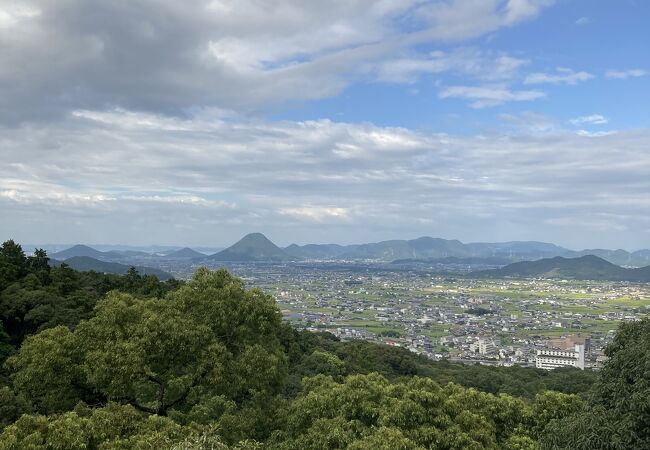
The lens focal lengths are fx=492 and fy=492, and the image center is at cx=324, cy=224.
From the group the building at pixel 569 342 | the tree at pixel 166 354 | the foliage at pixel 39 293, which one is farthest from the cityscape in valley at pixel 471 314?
the tree at pixel 166 354

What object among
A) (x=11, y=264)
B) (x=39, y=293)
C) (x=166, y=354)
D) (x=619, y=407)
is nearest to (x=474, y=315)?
(x=11, y=264)

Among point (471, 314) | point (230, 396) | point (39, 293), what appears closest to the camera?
point (230, 396)

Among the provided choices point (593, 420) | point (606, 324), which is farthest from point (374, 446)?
point (606, 324)

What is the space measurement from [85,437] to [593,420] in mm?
8588

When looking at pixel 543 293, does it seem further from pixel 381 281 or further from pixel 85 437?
pixel 85 437

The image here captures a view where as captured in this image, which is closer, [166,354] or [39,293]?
[166,354]

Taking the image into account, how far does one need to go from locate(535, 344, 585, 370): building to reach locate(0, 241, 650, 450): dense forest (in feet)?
179

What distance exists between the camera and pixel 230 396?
11.3 meters

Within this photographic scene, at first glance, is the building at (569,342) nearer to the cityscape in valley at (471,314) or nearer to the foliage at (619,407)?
the cityscape in valley at (471,314)

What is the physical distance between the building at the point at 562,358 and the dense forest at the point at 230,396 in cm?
5469

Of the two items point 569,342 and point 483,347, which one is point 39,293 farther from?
point 569,342

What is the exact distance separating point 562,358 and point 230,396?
62628mm

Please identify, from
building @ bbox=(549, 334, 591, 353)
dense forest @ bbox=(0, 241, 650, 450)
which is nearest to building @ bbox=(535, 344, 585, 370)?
building @ bbox=(549, 334, 591, 353)

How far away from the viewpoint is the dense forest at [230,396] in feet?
28.0
